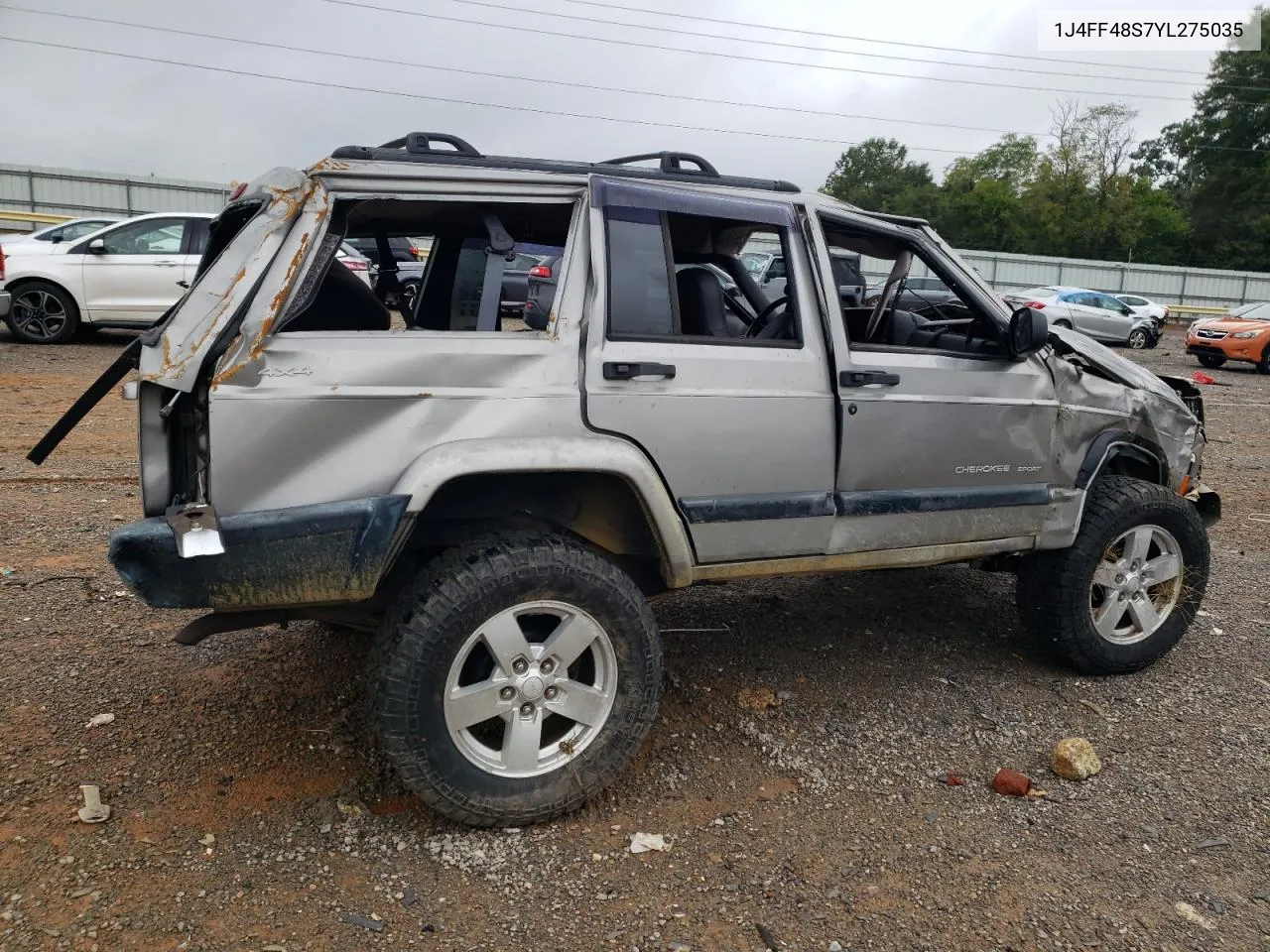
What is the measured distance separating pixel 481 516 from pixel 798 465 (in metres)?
1.09

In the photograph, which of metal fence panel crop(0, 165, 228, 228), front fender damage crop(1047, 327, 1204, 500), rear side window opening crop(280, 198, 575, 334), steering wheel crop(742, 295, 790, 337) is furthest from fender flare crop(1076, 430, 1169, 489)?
metal fence panel crop(0, 165, 228, 228)

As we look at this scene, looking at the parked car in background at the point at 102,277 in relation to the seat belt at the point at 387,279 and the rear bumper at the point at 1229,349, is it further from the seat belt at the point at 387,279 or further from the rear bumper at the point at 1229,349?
the rear bumper at the point at 1229,349

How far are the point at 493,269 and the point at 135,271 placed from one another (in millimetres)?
10194

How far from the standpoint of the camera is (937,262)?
3.86 metres

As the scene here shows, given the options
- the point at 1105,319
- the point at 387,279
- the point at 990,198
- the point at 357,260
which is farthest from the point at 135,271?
the point at 990,198

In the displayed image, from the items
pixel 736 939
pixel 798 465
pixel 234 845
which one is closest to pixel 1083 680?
pixel 798 465

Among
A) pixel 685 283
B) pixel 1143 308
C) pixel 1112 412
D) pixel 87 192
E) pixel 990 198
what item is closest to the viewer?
pixel 685 283

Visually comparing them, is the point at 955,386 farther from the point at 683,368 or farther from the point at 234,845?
the point at 234,845

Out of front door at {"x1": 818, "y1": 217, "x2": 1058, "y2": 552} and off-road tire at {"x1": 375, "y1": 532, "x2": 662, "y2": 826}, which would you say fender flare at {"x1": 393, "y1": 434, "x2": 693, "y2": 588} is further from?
front door at {"x1": 818, "y1": 217, "x2": 1058, "y2": 552}

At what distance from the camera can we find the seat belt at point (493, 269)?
3.09m

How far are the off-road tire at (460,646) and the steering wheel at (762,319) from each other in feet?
3.82

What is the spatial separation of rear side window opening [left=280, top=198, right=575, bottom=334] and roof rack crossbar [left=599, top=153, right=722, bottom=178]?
0.42 m

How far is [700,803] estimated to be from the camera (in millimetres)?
3162

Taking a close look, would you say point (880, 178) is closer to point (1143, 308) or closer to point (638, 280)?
point (1143, 308)
